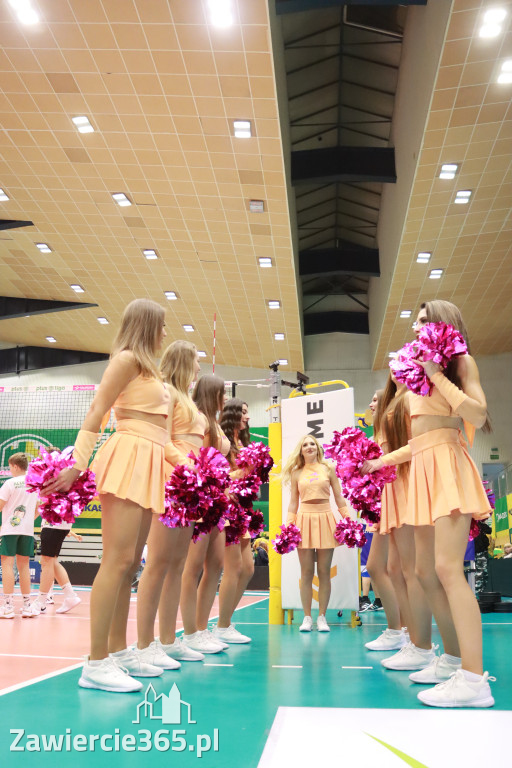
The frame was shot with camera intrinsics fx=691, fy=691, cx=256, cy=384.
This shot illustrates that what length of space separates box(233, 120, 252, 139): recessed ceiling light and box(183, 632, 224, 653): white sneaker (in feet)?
22.8

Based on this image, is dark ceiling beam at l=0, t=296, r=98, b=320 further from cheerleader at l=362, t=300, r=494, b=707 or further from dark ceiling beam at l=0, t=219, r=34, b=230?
cheerleader at l=362, t=300, r=494, b=707

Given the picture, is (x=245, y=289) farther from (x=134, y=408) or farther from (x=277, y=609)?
(x=134, y=408)

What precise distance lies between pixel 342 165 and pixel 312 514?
874cm

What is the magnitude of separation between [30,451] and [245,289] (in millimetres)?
7598

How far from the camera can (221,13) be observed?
283 inches

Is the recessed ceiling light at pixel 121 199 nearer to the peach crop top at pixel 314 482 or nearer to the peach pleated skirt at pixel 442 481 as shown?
the peach crop top at pixel 314 482

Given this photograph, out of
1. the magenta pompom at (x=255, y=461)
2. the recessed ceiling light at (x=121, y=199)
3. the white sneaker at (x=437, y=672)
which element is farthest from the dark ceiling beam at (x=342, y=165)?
the white sneaker at (x=437, y=672)

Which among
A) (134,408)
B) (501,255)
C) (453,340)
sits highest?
(501,255)

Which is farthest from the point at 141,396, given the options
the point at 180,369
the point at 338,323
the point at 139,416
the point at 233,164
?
the point at 338,323

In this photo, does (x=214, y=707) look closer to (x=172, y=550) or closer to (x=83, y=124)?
(x=172, y=550)

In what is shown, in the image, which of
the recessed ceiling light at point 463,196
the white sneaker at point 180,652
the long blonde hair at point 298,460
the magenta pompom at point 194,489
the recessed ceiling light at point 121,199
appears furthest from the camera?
the recessed ceiling light at point 121,199

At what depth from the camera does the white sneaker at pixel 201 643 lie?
3885 mm

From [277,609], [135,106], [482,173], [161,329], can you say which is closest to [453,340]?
[161,329]

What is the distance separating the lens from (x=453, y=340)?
2699 millimetres
